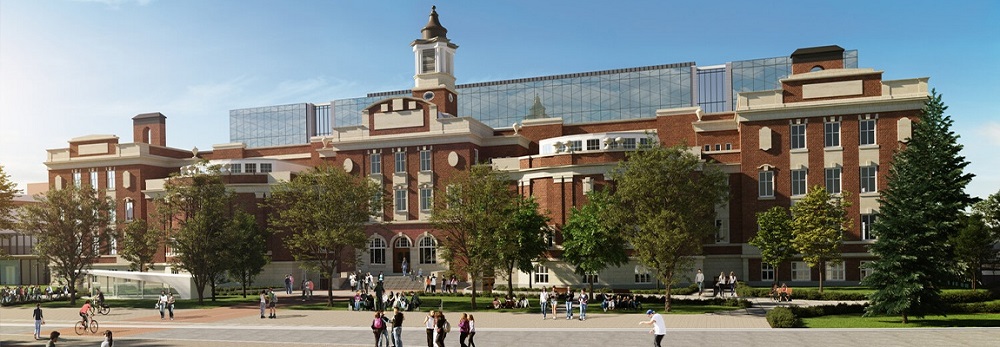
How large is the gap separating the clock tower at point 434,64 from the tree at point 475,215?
91.8 feet

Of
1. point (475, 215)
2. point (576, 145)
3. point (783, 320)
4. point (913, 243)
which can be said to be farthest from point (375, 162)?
point (913, 243)

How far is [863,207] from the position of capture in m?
57.6

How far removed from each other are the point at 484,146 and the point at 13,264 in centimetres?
5352

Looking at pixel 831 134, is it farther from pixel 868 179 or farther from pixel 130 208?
pixel 130 208

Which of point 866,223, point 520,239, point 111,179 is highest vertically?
point 111,179

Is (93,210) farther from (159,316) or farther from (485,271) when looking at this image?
(485,271)

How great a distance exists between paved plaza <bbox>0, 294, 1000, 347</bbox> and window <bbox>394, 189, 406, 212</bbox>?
22.3 metres

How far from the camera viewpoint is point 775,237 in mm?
54094

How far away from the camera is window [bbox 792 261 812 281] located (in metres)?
57.9

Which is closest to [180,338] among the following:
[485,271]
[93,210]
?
[485,271]

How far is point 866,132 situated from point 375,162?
38.1 metres

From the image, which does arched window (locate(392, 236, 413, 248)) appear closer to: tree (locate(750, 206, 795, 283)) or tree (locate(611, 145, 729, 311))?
tree (locate(611, 145, 729, 311))

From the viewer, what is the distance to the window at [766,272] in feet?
193

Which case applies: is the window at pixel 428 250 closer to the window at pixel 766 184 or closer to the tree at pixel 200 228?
the tree at pixel 200 228
